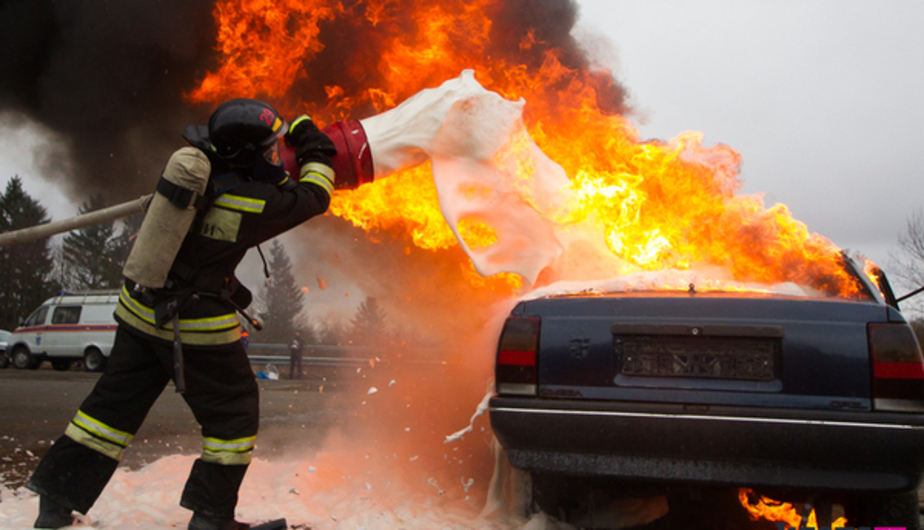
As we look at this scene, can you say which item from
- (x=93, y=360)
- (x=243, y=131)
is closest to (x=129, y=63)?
(x=243, y=131)

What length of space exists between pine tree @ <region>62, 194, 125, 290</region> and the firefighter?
3470 cm

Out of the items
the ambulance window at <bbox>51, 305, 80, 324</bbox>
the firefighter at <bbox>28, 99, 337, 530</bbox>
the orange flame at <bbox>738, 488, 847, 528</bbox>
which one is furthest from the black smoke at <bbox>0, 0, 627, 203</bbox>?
the ambulance window at <bbox>51, 305, 80, 324</bbox>

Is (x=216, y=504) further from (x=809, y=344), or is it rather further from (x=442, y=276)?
(x=442, y=276)

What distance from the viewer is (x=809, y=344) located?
2.58 meters

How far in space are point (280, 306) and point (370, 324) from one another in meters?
23.4

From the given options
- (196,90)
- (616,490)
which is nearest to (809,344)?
(616,490)

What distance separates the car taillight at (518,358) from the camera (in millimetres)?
2814

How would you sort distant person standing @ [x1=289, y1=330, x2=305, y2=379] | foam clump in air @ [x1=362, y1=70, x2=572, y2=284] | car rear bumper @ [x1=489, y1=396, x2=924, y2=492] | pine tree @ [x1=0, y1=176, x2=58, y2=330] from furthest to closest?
pine tree @ [x1=0, y1=176, x2=58, y2=330], distant person standing @ [x1=289, y1=330, x2=305, y2=379], foam clump in air @ [x1=362, y1=70, x2=572, y2=284], car rear bumper @ [x1=489, y1=396, x2=924, y2=492]

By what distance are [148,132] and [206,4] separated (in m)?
2.08

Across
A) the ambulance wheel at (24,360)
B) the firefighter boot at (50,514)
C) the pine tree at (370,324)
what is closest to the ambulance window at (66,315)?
the ambulance wheel at (24,360)

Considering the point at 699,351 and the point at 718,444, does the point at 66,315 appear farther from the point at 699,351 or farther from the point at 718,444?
the point at 718,444

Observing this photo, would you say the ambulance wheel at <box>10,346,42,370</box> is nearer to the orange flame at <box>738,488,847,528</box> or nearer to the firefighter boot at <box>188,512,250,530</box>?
the firefighter boot at <box>188,512,250,530</box>

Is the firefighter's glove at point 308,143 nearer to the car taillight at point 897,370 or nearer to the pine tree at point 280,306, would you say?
the car taillight at point 897,370

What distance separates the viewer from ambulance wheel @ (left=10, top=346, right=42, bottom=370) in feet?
61.6
